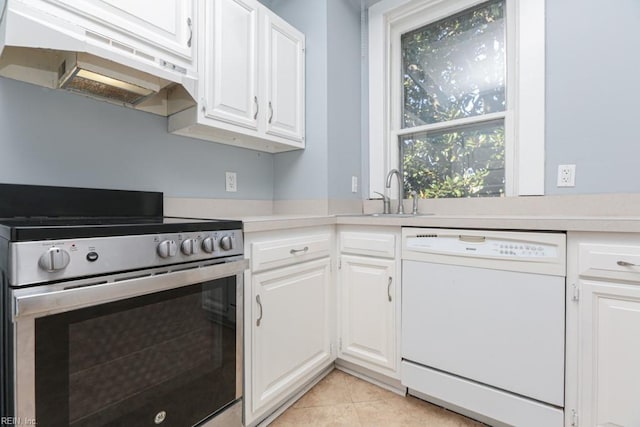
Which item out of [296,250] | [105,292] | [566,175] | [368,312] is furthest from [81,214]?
[566,175]

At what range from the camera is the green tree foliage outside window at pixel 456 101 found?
1927 millimetres

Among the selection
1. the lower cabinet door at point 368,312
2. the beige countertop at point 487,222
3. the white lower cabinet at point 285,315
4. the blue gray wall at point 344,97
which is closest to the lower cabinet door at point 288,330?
the white lower cabinet at point 285,315

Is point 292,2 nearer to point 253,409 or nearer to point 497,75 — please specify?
point 497,75

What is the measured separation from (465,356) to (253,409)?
960 millimetres

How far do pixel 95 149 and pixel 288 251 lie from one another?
980mm

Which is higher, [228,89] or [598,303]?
[228,89]

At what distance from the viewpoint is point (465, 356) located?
138cm

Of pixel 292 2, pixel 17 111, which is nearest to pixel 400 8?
pixel 292 2

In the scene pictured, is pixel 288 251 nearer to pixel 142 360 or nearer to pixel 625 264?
pixel 142 360

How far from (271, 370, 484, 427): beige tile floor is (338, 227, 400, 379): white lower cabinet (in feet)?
0.41

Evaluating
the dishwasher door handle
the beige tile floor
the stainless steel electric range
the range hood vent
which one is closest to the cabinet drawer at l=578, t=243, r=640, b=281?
the dishwasher door handle

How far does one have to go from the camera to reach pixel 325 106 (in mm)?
1991

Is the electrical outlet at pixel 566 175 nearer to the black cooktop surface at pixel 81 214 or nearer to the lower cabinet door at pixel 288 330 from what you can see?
the lower cabinet door at pixel 288 330

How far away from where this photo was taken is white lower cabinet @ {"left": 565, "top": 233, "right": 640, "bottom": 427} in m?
1.08
